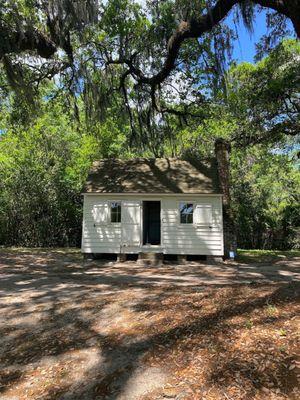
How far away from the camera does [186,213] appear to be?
42.5 feet

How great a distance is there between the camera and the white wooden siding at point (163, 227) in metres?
12.6


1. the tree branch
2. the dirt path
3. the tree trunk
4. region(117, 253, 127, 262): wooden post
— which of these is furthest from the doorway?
the dirt path

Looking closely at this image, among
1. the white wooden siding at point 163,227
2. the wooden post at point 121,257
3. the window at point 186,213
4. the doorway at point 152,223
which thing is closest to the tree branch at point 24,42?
the white wooden siding at point 163,227

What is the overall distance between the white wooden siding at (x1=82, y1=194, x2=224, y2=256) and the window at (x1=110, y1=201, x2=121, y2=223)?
13 cm

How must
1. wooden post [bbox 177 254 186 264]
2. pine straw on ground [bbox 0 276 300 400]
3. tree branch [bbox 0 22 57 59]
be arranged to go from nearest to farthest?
1. pine straw on ground [bbox 0 276 300 400]
2. tree branch [bbox 0 22 57 59]
3. wooden post [bbox 177 254 186 264]

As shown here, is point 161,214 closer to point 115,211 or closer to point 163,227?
point 163,227

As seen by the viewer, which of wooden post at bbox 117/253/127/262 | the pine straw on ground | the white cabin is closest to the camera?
the pine straw on ground

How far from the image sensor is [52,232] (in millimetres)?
18422

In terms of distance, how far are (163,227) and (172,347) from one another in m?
9.55

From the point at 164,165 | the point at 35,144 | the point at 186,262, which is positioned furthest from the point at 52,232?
the point at 186,262

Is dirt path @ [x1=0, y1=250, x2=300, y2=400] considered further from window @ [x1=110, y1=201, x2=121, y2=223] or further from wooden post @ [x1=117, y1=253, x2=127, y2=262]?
window @ [x1=110, y1=201, x2=121, y2=223]

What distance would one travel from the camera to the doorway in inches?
598

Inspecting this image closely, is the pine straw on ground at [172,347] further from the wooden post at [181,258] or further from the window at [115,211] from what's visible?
the window at [115,211]

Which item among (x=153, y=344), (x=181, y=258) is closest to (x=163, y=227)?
(x=181, y=258)
